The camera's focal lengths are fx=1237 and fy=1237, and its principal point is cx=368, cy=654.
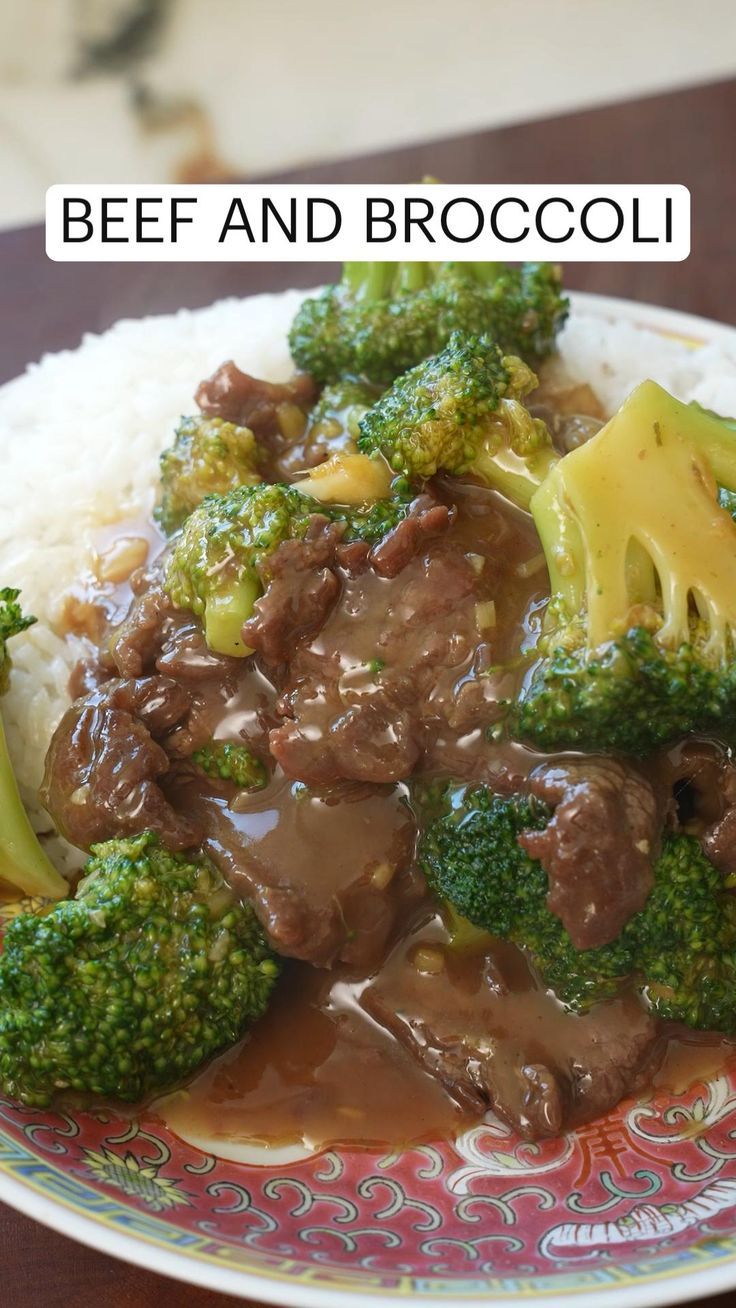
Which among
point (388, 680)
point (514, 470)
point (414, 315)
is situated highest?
point (414, 315)

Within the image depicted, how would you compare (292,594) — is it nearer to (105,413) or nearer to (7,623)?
(7,623)

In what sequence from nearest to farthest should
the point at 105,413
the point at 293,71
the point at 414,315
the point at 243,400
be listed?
1. the point at 243,400
2. the point at 414,315
3. the point at 105,413
4. the point at 293,71

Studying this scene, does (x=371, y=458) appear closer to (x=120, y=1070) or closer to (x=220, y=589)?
(x=220, y=589)

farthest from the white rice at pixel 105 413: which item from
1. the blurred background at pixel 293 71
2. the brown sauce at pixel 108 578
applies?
the blurred background at pixel 293 71

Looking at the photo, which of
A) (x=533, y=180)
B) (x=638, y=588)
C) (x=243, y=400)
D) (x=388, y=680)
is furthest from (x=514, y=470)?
(x=533, y=180)

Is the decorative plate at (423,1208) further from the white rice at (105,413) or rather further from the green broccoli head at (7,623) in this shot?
the green broccoli head at (7,623)

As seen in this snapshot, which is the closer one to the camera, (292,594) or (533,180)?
(292,594)
